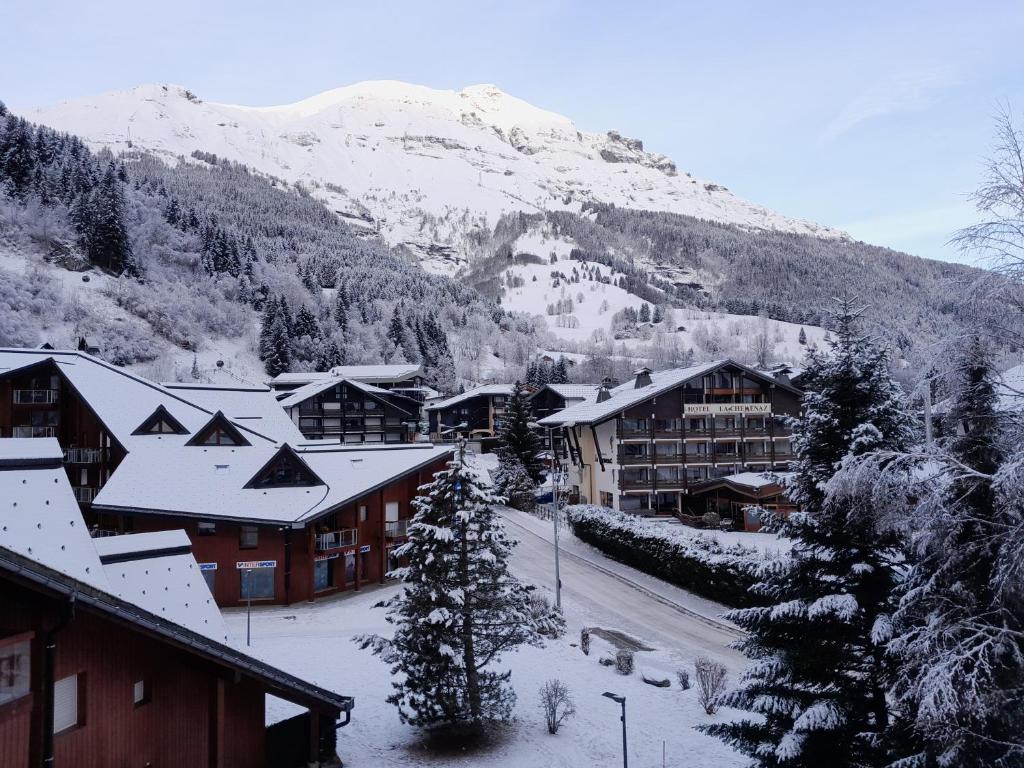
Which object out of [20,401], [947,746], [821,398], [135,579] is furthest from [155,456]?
[947,746]

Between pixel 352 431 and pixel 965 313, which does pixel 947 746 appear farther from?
pixel 352 431

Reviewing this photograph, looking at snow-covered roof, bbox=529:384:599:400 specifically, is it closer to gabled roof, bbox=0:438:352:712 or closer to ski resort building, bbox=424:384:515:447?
ski resort building, bbox=424:384:515:447

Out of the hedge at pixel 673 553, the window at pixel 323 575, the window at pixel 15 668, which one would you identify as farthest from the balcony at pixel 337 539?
the window at pixel 15 668

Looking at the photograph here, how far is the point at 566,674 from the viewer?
26.4 metres

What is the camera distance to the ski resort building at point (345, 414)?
89.9 metres

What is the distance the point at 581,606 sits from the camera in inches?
1436

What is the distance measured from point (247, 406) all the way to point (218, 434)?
13.7 metres

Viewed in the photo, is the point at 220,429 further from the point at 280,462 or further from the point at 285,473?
the point at 285,473

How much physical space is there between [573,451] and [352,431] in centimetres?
3523

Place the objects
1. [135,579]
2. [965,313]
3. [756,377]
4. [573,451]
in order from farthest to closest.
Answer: [573,451], [756,377], [135,579], [965,313]

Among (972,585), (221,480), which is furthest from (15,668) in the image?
(221,480)

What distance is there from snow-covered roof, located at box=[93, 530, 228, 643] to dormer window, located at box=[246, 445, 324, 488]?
22.9 m

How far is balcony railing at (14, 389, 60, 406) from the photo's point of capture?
4853 centimetres

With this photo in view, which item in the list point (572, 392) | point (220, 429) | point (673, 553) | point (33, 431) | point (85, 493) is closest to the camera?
point (673, 553)
